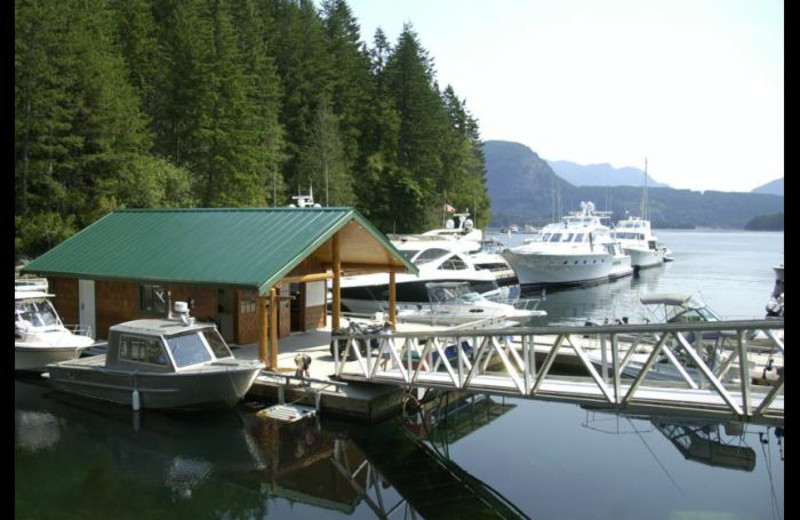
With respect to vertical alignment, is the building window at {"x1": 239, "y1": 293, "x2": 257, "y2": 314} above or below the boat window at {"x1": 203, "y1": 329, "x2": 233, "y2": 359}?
above

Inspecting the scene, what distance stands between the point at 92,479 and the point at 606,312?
30542mm

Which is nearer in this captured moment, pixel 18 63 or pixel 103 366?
pixel 103 366

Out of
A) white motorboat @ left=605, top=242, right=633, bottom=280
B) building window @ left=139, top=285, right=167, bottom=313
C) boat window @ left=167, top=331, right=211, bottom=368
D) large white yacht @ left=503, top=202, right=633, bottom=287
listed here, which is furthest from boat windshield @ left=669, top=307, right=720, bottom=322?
white motorboat @ left=605, top=242, right=633, bottom=280

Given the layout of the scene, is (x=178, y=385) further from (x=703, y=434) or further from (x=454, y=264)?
(x=454, y=264)

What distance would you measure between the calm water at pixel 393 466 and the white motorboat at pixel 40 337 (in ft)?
3.74

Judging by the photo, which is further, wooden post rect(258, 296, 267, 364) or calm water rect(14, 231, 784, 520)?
wooden post rect(258, 296, 267, 364)

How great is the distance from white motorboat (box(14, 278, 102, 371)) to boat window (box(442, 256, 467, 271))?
17.4 metres

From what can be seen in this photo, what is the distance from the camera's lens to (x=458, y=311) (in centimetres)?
2486

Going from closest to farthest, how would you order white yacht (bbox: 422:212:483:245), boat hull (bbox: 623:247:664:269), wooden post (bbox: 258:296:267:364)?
wooden post (bbox: 258:296:267:364), white yacht (bbox: 422:212:483:245), boat hull (bbox: 623:247:664:269)

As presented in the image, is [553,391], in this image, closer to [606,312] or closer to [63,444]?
[63,444]

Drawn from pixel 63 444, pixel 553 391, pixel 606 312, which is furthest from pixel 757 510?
pixel 606 312

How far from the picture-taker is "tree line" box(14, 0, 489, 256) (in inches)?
1261

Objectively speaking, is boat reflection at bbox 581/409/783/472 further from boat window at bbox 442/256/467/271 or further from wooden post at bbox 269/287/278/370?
boat window at bbox 442/256/467/271

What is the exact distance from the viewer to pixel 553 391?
11422mm
